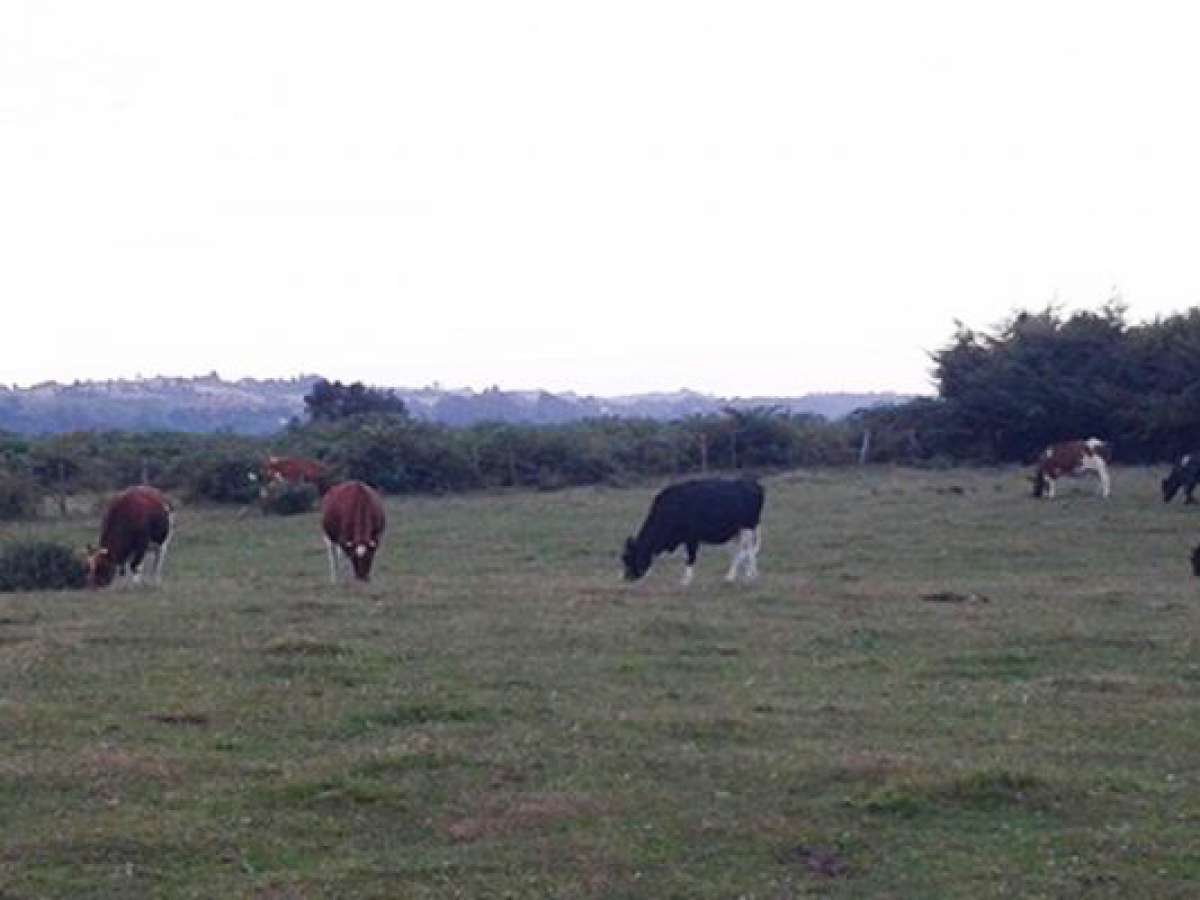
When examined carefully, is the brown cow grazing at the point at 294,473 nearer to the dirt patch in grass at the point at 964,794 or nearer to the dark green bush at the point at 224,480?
the dark green bush at the point at 224,480

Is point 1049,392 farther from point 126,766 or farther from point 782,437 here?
point 126,766

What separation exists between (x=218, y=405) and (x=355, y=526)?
128 meters

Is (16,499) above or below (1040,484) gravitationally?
below

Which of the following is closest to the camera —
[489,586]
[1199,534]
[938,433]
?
[489,586]

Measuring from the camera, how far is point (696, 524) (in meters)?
28.2

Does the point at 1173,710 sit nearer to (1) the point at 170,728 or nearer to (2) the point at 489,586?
(1) the point at 170,728

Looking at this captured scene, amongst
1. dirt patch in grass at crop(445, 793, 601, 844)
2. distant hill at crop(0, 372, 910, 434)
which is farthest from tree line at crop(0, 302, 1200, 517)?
distant hill at crop(0, 372, 910, 434)

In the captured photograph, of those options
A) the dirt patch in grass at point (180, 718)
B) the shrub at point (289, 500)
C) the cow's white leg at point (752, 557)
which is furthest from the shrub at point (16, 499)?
the dirt patch in grass at point (180, 718)

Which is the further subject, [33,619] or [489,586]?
[489,586]

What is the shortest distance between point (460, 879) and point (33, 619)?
1331cm

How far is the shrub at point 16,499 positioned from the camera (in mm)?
45250

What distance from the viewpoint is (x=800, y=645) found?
20375mm

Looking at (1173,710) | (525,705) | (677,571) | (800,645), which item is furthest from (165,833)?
(677,571)

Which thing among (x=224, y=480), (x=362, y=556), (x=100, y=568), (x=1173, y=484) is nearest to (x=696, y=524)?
(x=362, y=556)
